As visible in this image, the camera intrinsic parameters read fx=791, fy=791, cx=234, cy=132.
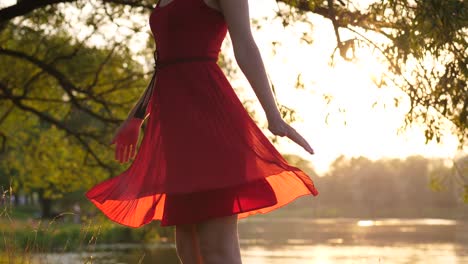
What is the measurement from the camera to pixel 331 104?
23.0 ft

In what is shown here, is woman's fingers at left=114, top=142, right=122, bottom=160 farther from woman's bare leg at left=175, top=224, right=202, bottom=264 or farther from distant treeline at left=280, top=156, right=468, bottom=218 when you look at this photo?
distant treeline at left=280, top=156, right=468, bottom=218

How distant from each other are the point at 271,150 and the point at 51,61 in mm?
11719

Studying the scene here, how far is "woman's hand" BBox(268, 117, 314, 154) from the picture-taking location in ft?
8.27

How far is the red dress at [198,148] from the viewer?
8.51 feet

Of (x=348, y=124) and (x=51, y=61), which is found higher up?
(x=51, y=61)

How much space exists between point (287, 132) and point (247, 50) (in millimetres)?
308

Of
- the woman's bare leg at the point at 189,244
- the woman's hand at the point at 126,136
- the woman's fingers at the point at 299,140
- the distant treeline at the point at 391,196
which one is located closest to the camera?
the woman's fingers at the point at 299,140

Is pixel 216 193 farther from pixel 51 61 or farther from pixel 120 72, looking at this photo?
pixel 120 72

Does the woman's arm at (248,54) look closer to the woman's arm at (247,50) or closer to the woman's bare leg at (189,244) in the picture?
the woman's arm at (247,50)

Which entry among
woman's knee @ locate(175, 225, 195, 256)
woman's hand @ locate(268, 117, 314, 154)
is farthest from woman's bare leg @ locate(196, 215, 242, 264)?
woman's hand @ locate(268, 117, 314, 154)

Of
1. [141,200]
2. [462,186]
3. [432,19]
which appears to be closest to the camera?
[141,200]

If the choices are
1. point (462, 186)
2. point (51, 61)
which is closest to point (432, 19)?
point (462, 186)

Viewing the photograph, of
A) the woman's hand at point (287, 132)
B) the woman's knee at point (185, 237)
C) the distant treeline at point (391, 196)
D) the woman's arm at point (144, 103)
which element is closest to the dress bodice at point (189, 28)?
the woman's arm at point (144, 103)

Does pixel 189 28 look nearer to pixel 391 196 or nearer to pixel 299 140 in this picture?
pixel 299 140
